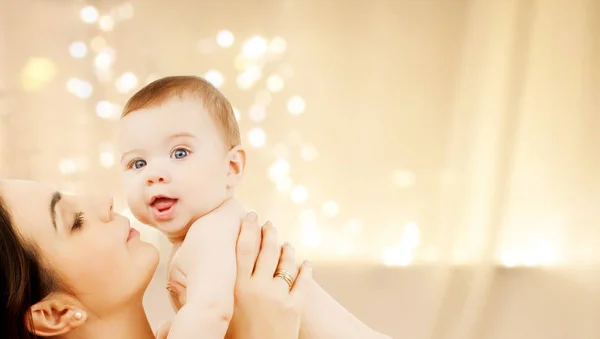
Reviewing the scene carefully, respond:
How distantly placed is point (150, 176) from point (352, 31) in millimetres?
1813

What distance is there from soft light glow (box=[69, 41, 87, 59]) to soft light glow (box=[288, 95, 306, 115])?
90cm

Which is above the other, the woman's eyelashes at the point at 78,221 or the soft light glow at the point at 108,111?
the soft light glow at the point at 108,111

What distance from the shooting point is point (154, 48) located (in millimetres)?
2887

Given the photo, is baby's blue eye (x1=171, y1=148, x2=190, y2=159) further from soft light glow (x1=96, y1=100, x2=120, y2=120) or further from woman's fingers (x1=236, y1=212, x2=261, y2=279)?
soft light glow (x1=96, y1=100, x2=120, y2=120)

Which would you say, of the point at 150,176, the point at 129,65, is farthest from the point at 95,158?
the point at 150,176

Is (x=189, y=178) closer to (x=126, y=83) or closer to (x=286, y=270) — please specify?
(x=286, y=270)

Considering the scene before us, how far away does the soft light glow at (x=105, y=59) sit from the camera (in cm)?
288

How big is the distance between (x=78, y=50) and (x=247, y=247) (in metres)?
1.98

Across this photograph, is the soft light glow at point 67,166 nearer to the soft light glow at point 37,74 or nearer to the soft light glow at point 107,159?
the soft light glow at point 107,159

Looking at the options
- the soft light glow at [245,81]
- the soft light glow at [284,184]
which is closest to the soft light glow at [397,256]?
the soft light glow at [284,184]

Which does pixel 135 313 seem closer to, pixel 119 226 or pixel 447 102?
pixel 119 226

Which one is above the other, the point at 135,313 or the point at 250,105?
the point at 250,105

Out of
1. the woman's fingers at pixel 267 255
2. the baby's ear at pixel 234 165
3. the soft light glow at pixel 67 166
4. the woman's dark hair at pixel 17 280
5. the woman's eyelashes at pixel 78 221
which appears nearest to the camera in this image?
the woman's dark hair at pixel 17 280

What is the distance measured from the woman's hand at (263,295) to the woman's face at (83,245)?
0.17 meters
